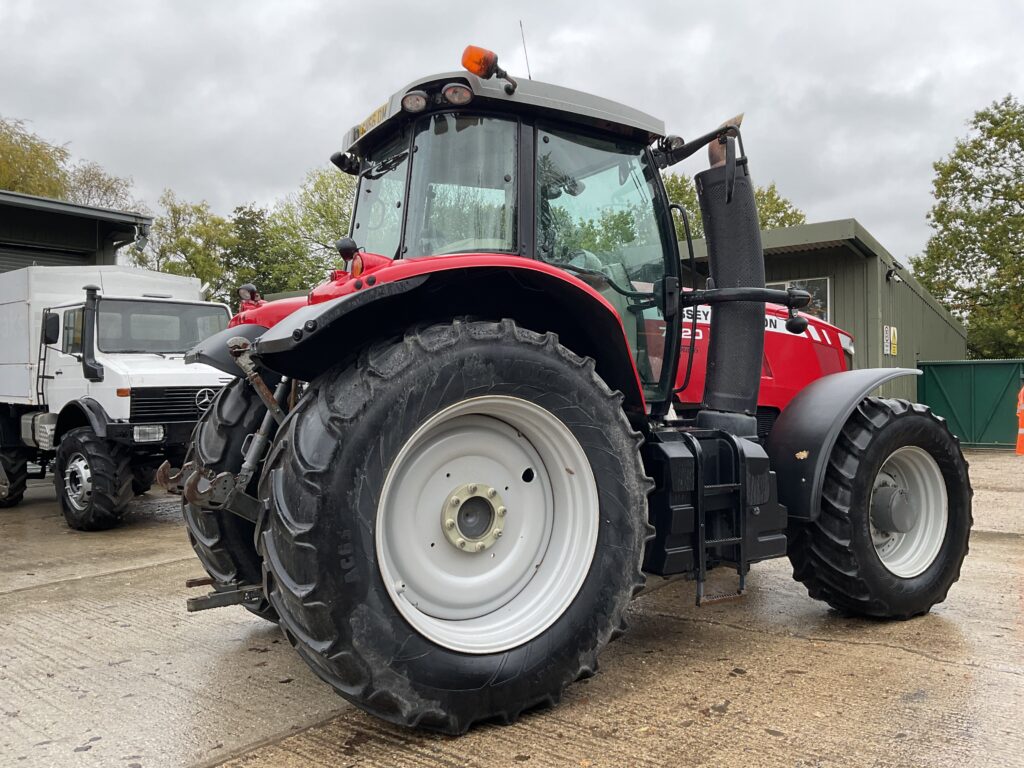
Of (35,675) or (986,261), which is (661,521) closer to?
(35,675)

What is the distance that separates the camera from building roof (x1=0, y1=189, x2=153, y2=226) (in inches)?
523

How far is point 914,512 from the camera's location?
4.15 m

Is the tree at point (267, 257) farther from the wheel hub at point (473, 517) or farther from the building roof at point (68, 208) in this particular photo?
the wheel hub at point (473, 517)

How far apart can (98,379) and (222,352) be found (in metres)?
4.85

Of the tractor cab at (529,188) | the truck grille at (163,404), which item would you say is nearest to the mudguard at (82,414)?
the truck grille at (163,404)

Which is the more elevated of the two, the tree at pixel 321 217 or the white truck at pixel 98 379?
the tree at pixel 321 217

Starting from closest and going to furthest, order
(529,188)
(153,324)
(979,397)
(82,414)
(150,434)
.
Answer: (529,188) < (150,434) < (82,414) < (153,324) < (979,397)

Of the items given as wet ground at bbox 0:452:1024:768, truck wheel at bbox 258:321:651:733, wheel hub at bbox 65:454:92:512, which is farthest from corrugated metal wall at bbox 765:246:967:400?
truck wheel at bbox 258:321:651:733

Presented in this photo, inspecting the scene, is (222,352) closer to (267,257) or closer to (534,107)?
(534,107)

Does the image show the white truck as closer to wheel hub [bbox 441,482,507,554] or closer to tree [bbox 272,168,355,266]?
wheel hub [bbox 441,482,507,554]

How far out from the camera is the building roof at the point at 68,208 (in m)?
13.3

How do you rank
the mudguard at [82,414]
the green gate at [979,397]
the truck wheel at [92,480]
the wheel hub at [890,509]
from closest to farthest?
the wheel hub at [890,509]
the truck wheel at [92,480]
the mudguard at [82,414]
the green gate at [979,397]

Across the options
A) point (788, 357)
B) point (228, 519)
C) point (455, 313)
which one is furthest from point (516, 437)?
point (788, 357)

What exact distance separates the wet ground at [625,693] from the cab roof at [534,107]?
7.51ft
